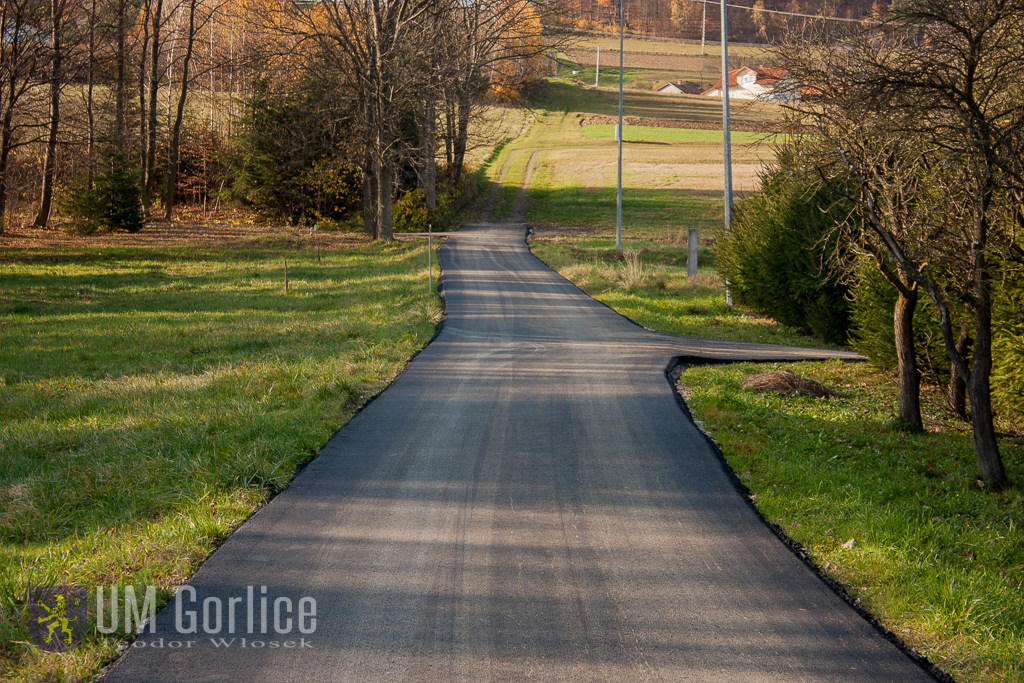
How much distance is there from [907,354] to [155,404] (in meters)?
9.91

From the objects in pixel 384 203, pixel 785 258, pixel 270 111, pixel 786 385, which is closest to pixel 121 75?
pixel 270 111

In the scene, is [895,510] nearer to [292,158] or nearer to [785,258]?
[785,258]

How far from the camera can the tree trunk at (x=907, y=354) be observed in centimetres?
952

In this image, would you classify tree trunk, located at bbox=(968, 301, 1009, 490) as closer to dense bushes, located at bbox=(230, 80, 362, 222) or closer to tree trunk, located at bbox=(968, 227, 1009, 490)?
tree trunk, located at bbox=(968, 227, 1009, 490)

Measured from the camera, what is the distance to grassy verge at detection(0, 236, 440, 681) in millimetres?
5465

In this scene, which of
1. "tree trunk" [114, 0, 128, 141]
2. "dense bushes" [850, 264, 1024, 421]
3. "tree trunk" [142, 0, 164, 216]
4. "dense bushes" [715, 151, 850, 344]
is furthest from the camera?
"tree trunk" [142, 0, 164, 216]

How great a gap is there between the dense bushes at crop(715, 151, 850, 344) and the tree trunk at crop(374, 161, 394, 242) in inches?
746

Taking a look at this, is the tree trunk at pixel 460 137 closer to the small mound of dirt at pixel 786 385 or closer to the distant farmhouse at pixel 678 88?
the small mound of dirt at pixel 786 385

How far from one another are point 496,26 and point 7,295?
27.8m

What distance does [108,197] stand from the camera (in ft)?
116

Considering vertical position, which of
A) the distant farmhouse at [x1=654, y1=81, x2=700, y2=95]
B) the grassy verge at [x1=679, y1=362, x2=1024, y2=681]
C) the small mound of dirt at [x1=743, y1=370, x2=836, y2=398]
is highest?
the distant farmhouse at [x1=654, y1=81, x2=700, y2=95]

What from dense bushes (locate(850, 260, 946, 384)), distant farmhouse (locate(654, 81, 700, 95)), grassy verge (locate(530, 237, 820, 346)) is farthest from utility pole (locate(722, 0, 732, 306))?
distant farmhouse (locate(654, 81, 700, 95))

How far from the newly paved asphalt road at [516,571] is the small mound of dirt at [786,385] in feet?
9.77

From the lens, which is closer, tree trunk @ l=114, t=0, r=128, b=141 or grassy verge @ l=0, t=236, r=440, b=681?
grassy verge @ l=0, t=236, r=440, b=681
